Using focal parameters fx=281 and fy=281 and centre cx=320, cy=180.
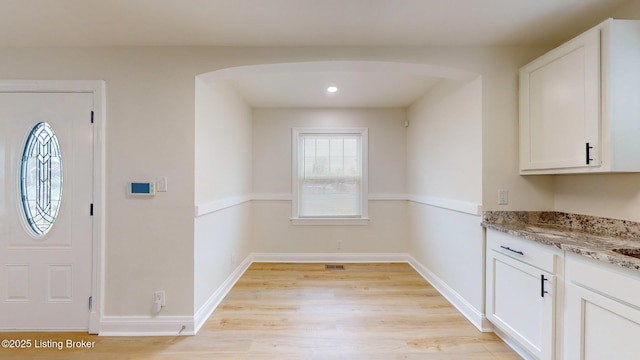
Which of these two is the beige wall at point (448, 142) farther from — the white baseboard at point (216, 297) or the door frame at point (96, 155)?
the door frame at point (96, 155)

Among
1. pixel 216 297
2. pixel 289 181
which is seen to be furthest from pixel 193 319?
pixel 289 181

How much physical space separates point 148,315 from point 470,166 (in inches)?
123

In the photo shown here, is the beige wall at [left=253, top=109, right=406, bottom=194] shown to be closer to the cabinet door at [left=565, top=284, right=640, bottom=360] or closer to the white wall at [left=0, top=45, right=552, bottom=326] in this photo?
the white wall at [left=0, top=45, right=552, bottom=326]

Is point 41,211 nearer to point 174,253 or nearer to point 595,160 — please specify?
point 174,253

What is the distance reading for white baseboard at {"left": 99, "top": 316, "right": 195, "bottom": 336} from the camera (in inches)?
92.4

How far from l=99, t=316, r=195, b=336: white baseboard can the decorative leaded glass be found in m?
0.97

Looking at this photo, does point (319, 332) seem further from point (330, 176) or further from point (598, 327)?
point (330, 176)

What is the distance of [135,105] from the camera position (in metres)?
2.38

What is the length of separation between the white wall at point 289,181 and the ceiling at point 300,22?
1.90 metres

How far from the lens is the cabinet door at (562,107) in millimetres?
1751

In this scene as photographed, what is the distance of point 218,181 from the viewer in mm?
2992

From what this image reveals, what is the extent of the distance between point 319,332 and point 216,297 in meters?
1.18

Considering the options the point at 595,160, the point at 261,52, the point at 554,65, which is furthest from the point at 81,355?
the point at 554,65

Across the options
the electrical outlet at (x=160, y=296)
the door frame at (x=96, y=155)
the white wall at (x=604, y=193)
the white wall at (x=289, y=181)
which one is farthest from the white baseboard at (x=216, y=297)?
the white wall at (x=604, y=193)
